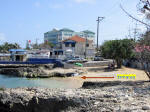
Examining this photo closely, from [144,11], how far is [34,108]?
7.31 metres

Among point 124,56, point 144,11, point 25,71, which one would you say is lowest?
point 25,71

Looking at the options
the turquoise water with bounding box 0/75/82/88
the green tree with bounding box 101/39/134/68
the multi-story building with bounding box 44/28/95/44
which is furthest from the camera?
the multi-story building with bounding box 44/28/95/44

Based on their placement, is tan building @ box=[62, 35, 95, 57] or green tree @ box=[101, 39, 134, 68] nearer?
green tree @ box=[101, 39, 134, 68]

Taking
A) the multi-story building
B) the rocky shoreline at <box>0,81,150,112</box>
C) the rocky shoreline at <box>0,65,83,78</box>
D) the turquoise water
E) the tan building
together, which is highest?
the multi-story building

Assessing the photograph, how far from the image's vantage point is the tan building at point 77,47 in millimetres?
60862

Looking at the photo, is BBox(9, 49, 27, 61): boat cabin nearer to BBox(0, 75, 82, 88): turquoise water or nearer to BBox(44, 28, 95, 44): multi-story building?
BBox(0, 75, 82, 88): turquoise water

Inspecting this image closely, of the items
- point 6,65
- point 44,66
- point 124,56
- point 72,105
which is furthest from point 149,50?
point 6,65

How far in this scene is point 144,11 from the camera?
1025cm

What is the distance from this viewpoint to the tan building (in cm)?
6086

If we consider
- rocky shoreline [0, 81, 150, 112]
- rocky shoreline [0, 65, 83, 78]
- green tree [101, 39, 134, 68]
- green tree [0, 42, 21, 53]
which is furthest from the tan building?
rocky shoreline [0, 81, 150, 112]

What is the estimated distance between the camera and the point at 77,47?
62.2 metres

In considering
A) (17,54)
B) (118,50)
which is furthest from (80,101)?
(17,54)

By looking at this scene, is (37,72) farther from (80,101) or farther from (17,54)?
(80,101)

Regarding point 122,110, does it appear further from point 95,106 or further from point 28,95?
point 28,95
